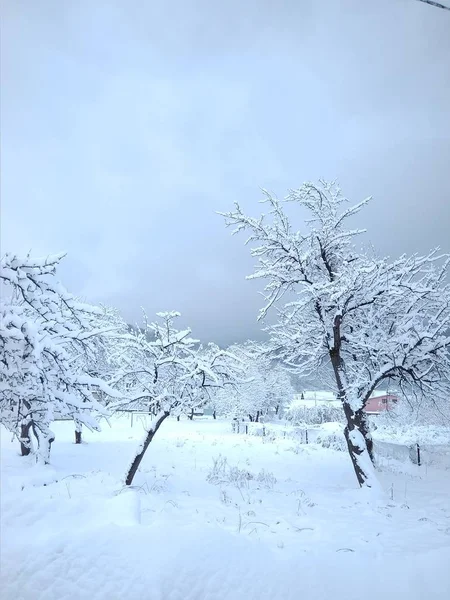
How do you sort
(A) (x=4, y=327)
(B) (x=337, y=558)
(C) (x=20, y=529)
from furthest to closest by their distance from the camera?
(C) (x=20, y=529), (B) (x=337, y=558), (A) (x=4, y=327)

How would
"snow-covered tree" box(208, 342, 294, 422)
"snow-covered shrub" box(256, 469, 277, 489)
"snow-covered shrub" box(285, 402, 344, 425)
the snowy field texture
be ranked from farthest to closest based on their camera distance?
"snow-covered shrub" box(285, 402, 344, 425)
"snow-covered tree" box(208, 342, 294, 422)
"snow-covered shrub" box(256, 469, 277, 489)
the snowy field texture

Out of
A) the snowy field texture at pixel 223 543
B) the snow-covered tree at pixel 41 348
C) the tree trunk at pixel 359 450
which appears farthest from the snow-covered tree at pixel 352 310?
the snow-covered tree at pixel 41 348

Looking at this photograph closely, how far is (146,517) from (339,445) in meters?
16.4

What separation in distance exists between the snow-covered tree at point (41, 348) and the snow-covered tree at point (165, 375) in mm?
3463

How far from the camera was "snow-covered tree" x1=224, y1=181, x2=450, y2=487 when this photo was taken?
9.57 meters

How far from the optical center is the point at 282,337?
11.4 m

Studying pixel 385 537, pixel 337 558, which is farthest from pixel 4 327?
pixel 385 537

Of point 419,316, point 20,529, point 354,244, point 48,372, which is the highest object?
point 354,244

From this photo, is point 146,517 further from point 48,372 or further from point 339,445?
point 339,445

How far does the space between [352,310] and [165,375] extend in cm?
591

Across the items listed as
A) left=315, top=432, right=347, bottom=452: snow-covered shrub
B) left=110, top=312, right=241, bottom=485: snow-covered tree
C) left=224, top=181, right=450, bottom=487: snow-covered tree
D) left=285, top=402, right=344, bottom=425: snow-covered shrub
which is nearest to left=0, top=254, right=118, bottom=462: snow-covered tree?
left=110, top=312, right=241, bottom=485: snow-covered tree

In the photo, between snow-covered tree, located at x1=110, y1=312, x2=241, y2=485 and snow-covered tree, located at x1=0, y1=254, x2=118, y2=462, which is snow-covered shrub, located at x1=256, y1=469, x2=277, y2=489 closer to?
snow-covered tree, located at x1=110, y1=312, x2=241, y2=485

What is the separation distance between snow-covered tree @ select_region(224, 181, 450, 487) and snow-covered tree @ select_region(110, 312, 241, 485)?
8.55 ft

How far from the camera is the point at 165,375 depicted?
10180 millimetres
